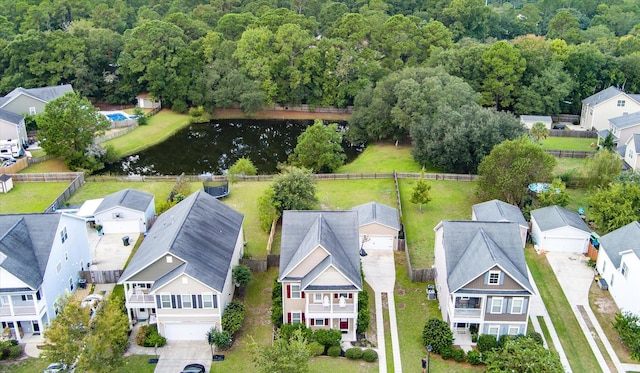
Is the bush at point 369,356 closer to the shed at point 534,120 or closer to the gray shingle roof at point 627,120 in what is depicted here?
the gray shingle roof at point 627,120

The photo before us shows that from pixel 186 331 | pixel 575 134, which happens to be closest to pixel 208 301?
pixel 186 331

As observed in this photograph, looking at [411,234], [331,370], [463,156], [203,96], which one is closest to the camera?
[331,370]

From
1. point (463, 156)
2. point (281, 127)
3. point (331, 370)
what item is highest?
point (281, 127)

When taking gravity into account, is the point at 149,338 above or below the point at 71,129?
below

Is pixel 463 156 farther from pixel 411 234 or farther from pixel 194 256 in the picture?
pixel 194 256

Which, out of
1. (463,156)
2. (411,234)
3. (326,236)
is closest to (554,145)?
(463,156)

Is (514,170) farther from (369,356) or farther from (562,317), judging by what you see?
(369,356)
